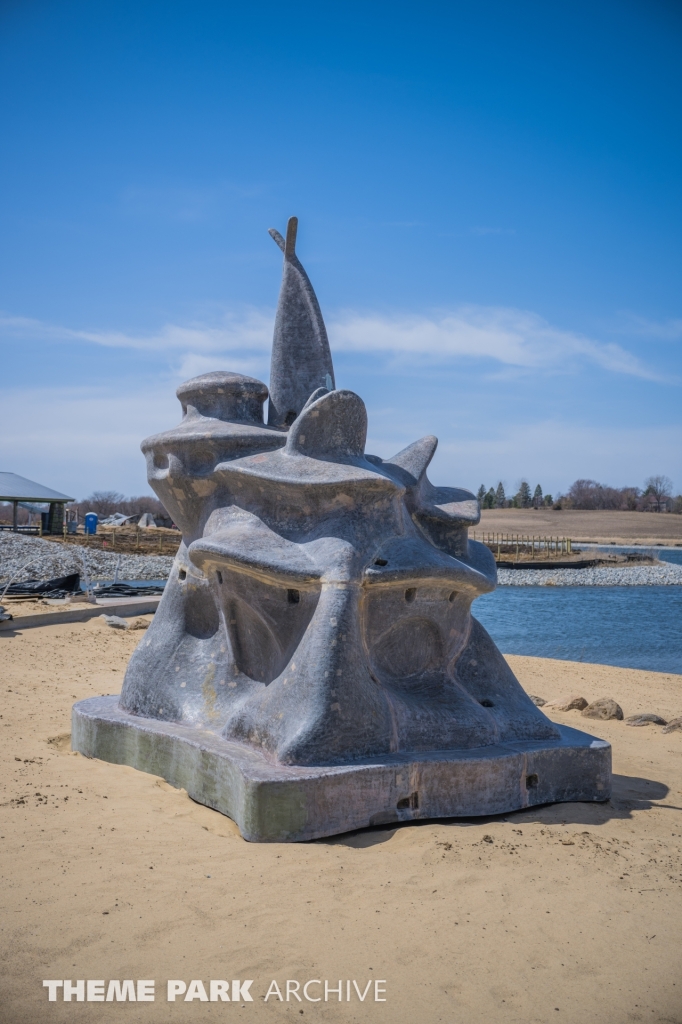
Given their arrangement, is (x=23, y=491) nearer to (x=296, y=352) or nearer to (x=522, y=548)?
(x=296, y=352)

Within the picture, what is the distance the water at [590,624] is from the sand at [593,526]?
3508 centimetres

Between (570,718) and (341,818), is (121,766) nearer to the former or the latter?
(341,818)

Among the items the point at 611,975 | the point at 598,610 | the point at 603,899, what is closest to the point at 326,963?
the point at 611,975

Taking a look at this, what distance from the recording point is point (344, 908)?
3.73m

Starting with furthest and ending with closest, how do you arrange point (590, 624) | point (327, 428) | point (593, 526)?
point (593, 526) → point (590, 624) → point (327, 428)

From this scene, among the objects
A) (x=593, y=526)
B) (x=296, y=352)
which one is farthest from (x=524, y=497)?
(x=296, y=352)

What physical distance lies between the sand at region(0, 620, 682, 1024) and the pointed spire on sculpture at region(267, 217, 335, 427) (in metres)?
2.94

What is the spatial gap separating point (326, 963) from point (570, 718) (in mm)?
6421

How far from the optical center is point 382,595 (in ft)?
17.6

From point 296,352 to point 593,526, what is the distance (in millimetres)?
73845

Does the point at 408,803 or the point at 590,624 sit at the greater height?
the point at 408,803

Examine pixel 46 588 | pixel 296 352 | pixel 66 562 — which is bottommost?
pixel 66 562

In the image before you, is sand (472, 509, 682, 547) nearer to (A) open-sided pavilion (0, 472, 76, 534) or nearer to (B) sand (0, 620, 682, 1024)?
(A) open-sided pavilion (0, 472, 76, 534)

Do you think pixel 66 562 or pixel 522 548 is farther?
pixel 522 548
